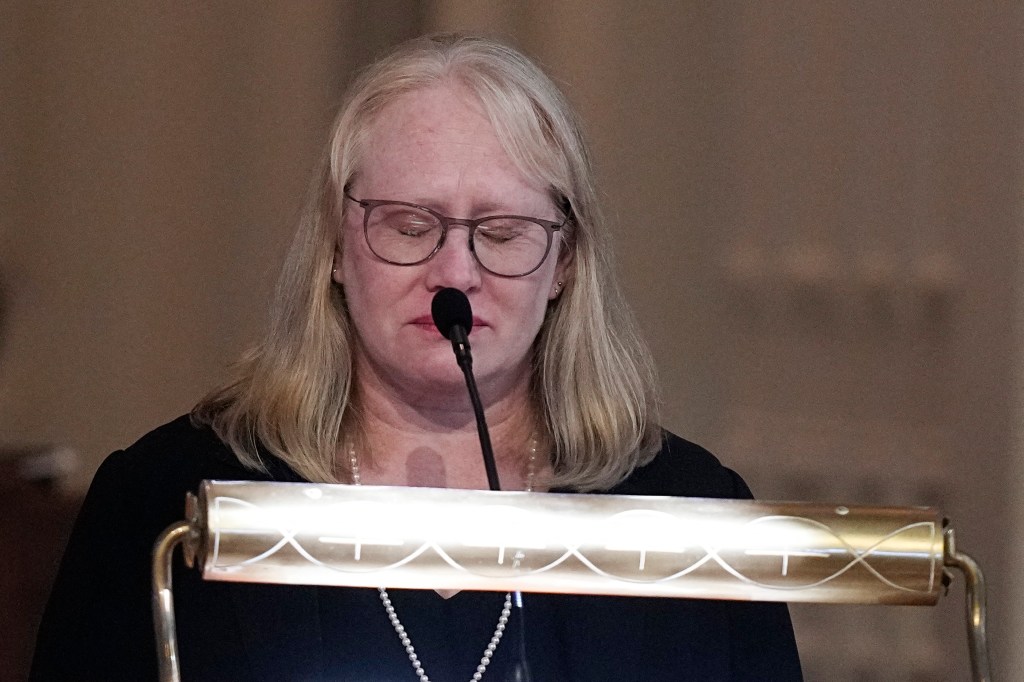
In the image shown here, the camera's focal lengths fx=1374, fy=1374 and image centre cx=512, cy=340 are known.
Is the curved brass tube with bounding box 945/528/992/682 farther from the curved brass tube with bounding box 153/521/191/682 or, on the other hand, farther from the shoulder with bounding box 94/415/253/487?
the shoulder with bounding box 94/415/253/487

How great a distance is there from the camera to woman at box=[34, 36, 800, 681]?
1.44 meters

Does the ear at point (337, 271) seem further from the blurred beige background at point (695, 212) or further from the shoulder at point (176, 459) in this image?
the blurred beige background at point (695, 212)

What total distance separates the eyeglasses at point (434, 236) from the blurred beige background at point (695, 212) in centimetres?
110

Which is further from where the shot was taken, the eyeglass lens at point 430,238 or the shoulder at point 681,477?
the shoulder at point 681,477

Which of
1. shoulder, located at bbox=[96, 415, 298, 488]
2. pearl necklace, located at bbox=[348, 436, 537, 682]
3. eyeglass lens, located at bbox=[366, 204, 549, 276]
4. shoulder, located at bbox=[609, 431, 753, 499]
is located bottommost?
pearl necklace, located at bbox=[348, 436, 537, 682]

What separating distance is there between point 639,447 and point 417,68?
524mm

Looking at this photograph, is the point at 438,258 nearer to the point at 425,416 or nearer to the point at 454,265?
the point at 454,265

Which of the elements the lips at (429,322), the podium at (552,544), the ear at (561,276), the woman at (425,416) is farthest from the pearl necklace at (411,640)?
the podium at (552,544)

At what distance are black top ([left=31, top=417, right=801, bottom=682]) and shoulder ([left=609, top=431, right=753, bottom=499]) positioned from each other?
0.16m

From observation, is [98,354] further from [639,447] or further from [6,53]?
[639,447]

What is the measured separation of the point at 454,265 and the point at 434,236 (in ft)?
0.15

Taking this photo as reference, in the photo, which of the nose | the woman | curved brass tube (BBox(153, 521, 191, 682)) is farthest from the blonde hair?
curved brass tube (BBox(153, 521, 191, 682))

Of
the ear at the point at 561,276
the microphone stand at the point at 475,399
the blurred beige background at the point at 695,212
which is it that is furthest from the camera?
the blurred beige background at the point at 695,212

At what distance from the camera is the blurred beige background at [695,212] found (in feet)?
8.34
